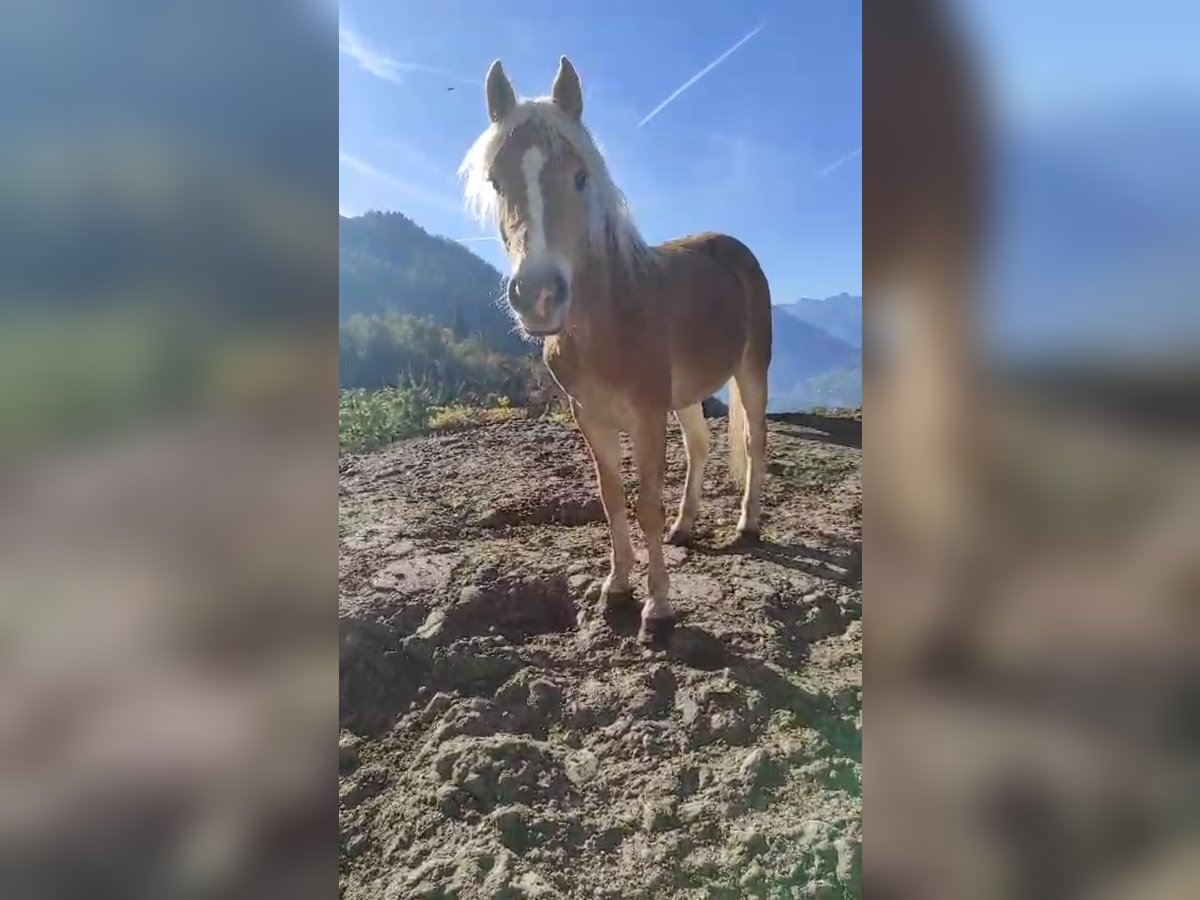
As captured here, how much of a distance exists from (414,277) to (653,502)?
668 mm

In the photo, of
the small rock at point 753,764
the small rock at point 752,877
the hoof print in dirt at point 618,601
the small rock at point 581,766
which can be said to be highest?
the hoof print in dirt at point 618,601

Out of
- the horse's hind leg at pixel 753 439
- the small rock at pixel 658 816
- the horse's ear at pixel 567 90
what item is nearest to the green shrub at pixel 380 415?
the horse's ear at pixel 567 90

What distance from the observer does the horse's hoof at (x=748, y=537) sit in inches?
63.3

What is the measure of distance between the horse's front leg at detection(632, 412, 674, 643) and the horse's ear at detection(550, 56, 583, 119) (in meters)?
0.60

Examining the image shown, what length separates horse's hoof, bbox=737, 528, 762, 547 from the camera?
5.28 ft

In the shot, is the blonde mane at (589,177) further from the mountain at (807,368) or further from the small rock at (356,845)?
the small rock at (356,845)

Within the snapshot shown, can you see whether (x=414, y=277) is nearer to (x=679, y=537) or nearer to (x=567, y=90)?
(x=567, y=90)

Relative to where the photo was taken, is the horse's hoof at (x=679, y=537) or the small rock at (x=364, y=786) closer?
the small rock at (x=364, y=786)

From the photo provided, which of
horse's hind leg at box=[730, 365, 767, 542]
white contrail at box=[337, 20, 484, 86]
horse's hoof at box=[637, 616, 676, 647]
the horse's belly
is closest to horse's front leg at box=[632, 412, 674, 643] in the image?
horse's hoof at box=[637, 616, 676, 647]

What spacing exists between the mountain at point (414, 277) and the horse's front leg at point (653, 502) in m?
0.36

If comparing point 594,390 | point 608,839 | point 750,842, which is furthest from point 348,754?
point 594,390
